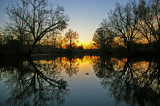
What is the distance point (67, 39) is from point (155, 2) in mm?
38666

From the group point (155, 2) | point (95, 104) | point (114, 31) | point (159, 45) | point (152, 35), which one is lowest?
point (95, 104)

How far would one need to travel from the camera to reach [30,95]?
2732 mm

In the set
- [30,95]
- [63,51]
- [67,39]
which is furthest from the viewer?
[67,39]

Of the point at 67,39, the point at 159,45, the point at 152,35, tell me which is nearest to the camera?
the point at 159,45

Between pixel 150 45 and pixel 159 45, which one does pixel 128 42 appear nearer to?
pixel 150 45

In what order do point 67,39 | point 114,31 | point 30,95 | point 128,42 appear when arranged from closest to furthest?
1. point 30,95
2. point 128,42
3. point 114,31
4. point 67,39

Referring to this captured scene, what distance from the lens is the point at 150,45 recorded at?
19.7 meters

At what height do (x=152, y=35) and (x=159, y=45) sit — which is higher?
(x=152, y=35)

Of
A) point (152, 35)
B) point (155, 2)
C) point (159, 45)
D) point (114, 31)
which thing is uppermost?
point (155, 2)

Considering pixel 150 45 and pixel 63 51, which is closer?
pixel 150 45

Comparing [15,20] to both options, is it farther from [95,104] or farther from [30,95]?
[95,104]

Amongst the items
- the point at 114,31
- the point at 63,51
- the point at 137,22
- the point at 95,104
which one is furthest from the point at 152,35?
the point at 63,51

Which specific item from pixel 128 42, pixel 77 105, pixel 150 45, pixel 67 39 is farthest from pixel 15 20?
pixel 67 39

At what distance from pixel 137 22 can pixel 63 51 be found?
110 ft
